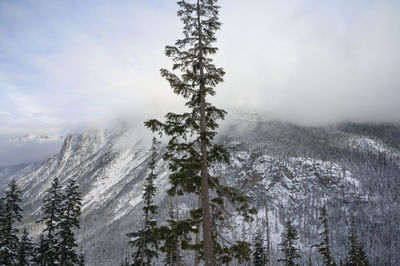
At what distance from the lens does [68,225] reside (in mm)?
23734

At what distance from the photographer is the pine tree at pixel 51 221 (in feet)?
76.7

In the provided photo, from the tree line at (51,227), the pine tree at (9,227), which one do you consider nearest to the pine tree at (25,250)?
the tree line at (51,227)

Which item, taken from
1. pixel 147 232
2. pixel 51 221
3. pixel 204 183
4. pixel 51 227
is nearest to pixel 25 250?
pixel 51 221

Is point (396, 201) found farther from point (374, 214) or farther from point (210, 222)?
point (210, 222)

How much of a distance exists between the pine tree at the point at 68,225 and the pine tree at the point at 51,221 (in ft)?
1.51

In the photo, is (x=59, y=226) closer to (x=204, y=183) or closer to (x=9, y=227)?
(x=9, y=227)

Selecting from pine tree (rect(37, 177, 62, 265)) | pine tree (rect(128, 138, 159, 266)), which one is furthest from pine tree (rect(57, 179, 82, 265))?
pine tree (rect(128, 138, 159, 266))

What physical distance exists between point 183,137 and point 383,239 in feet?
647

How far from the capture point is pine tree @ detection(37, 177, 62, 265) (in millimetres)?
23391

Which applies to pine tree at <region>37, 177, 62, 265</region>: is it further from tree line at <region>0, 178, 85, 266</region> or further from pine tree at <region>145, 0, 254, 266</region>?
pine tree at <region>145, 0, 254, 266</region>

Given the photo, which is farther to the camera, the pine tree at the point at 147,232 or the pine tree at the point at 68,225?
the pine tree at the point at 68,225

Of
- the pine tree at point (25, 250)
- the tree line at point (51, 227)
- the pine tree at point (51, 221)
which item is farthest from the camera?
the pine tree at point (25, 250)

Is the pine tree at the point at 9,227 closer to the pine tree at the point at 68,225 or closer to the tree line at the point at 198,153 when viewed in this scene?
the pine tree at the point at 68,225

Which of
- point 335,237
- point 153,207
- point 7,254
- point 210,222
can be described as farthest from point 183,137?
point 335,237
